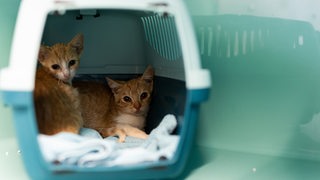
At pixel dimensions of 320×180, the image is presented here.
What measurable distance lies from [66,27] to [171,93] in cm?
48

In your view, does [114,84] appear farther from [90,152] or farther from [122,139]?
[90,152]

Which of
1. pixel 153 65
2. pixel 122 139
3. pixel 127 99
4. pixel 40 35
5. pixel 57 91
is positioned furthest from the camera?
pixel 153 65

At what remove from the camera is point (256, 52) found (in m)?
1.55

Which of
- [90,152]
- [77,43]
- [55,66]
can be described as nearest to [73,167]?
[90,152]

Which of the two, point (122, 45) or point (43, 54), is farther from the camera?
point (122, 45)

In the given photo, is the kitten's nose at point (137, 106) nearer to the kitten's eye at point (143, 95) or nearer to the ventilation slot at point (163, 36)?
the kitten's eye at point (143, 95)

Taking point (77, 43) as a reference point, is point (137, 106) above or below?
below

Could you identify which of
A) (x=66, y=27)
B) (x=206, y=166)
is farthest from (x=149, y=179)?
(x=66, y=27)

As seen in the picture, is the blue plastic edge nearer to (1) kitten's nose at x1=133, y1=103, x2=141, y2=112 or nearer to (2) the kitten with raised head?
(2) the kitten with raised head

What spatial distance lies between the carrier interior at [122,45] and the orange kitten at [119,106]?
0.06 meters

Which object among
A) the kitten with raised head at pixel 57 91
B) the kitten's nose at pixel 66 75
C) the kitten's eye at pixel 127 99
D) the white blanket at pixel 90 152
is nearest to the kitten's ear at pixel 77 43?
the kitten with raised head at pixel 57 91

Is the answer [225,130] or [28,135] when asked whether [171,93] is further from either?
[28,135]

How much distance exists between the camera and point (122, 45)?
1.73 metres

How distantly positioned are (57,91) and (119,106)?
0.99 feet
